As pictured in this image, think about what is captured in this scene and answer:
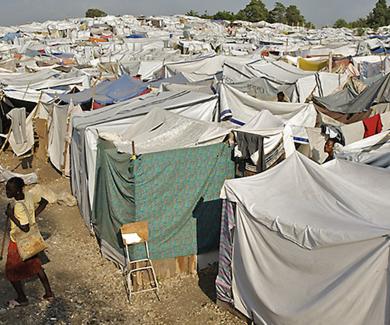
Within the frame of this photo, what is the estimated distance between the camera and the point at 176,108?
9984 millimetres

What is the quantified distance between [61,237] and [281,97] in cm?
590

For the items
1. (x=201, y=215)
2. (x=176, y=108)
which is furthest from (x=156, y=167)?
(x=176, y=108)

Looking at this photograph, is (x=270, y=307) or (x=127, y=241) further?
(x=127, y=241)

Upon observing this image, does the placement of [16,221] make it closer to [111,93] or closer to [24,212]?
[24,212]

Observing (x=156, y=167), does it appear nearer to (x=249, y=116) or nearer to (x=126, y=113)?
(x=126, y=113)

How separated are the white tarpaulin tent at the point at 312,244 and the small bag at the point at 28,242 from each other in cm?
236

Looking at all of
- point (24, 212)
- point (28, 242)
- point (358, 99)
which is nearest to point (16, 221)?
point (24, 212)

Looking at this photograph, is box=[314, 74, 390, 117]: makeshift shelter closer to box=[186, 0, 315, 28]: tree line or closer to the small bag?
the small bag

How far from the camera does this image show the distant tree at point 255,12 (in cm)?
7806

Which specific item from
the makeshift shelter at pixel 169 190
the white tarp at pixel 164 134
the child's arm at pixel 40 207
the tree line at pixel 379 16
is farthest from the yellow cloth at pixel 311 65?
the tree line at pixel 379 16

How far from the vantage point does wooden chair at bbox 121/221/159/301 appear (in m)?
6.73

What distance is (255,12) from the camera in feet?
258

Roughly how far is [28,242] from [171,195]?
2019 millimetres

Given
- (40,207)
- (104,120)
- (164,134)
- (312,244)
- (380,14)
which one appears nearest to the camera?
(312,244)
